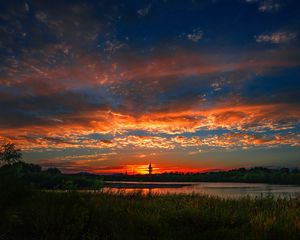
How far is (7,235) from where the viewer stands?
1067 cm

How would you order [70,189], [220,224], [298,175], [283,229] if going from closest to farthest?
1. [283,229]
2. [220,224]
3. [70,189]
4. [298,175]

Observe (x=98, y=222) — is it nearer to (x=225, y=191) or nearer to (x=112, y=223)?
(x=112, y=223)

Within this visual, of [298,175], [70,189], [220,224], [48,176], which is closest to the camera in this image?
[220,224]

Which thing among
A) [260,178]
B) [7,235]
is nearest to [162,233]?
[7,235]

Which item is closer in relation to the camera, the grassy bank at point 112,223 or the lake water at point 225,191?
the grassy bank at point 112,223

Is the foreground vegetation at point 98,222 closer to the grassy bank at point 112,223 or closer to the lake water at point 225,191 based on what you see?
the grassy bank at point 112,223

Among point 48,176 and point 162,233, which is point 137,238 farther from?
point 48,176

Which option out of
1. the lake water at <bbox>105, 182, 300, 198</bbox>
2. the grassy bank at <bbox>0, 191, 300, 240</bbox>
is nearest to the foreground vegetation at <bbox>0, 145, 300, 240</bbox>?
the grassy bank at <bbox>0, 191, 300, 240</bbox>

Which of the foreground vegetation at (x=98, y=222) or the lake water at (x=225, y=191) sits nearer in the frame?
the foreground vegetation at (x=98, y=222)

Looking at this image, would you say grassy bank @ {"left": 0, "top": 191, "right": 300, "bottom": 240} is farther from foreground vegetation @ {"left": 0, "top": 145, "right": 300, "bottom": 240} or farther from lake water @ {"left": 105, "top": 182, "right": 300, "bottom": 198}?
lake water @ {"left": 105, "top": 182, "right": 300, "bottom": 198}

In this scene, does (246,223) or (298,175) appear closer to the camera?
(246,223)

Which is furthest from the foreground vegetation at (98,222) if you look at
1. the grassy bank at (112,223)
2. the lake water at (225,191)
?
the lake water at (225,191)

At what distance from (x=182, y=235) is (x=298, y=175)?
109624 mm

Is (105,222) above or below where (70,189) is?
below
